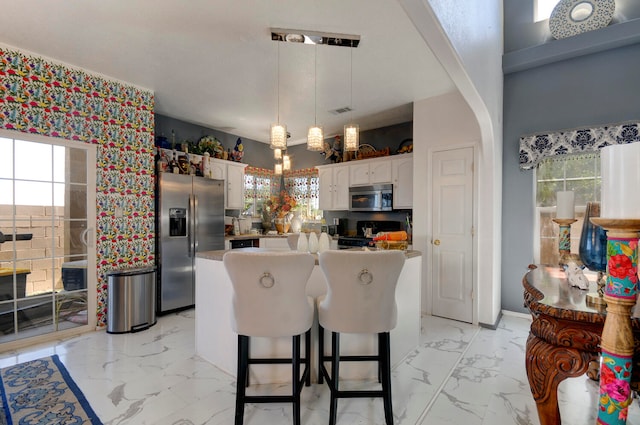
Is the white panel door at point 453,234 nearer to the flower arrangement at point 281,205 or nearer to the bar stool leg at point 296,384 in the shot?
the bar stool leg at point 296,384

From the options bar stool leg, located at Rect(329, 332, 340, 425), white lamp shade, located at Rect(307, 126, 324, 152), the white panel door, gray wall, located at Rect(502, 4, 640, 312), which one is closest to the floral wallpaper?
white lamp shade, located at Rect(307, 126, 324, 152)

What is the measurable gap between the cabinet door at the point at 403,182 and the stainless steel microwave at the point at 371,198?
0.33ft

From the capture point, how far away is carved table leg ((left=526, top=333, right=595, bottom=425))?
1.12 metres

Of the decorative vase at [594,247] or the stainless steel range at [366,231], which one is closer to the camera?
the decorative vase at [594,247]

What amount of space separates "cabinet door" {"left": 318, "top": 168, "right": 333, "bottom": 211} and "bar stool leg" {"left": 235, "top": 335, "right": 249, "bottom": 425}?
3.74 metres

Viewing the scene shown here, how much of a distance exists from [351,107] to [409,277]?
2646 mm

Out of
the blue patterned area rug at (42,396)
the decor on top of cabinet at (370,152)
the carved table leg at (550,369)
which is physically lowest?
the blue patterned area rug at (42,396)

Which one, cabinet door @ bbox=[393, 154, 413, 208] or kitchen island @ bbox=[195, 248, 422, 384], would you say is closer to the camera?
kitchen island @ bbox=[195, 248, 422, 384]

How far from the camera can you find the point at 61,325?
3.10 m

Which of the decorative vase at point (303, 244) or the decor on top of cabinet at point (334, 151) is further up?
the decor on top of cabinet at point (334, 151)

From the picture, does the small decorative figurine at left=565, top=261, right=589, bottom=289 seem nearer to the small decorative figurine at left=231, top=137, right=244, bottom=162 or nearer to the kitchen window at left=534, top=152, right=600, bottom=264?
the kitchen window at left=534, top=152, right=600, bottom=264

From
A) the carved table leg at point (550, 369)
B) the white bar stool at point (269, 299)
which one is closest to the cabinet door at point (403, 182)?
the white bar stool at point (269, 299)

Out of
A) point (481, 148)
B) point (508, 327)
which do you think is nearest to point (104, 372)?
point (508, 327)

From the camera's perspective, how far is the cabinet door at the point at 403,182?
4332 millimetres
